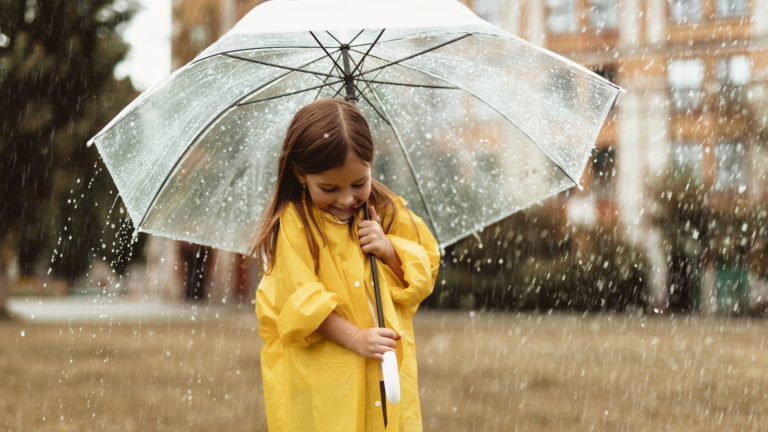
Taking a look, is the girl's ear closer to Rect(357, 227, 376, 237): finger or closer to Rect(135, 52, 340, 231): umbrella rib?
Rect(357, 227, 376, 237): finger

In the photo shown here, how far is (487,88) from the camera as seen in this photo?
3.12 m

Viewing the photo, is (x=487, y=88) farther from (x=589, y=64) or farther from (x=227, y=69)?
(x=589, y=64)

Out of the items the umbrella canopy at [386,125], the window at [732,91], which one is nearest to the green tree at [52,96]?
the umbrella canopy at [386,125]

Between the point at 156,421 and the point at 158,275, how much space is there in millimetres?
31071

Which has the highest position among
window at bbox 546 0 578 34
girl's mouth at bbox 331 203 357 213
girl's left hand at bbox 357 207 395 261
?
window at bbox 546 0 578 34

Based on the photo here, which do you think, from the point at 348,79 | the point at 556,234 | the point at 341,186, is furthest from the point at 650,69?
the point at 341,186

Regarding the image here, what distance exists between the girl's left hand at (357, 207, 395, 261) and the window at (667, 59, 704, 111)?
23969 mm

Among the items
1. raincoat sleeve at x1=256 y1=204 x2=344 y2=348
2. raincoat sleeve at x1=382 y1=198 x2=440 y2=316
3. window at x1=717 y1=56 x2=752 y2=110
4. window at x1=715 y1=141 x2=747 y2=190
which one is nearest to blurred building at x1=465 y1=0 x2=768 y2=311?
window at x1=715 y1=141 x2=747 y2=190

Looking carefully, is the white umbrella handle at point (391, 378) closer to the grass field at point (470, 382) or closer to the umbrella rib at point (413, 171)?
the umbrella rib at point (413, 171)

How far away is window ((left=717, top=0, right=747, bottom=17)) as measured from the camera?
24406mm

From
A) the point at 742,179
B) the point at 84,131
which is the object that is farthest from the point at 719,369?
the point at 742,179

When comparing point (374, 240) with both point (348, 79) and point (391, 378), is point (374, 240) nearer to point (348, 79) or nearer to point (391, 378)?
point (391, 378)

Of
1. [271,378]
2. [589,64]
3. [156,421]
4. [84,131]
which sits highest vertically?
[589,64]

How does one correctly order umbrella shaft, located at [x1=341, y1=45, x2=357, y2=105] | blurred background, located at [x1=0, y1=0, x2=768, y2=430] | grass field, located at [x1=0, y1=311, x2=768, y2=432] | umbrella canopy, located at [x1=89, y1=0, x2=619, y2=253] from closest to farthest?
umbrella shaft, located at [x1=341, y1=45, x2=357, y2=105] → umbrella canopy, located at [x1=89, y1=0, x2=619, y2=253] → grass field, located at [x1=0, y1=311, x2=768, y2=432] → blurred background, located at [x1=0, y1=0, x2=768, y2=430]
